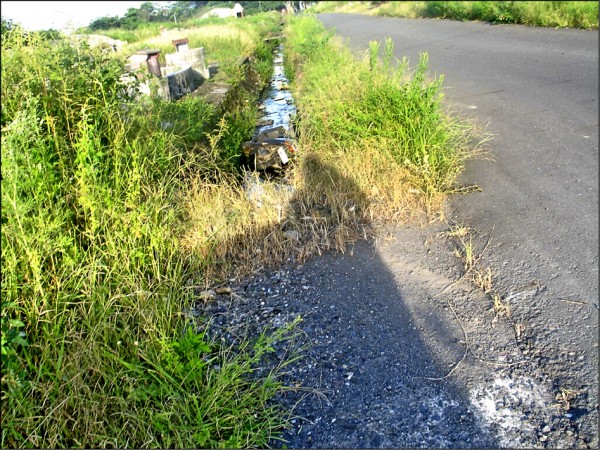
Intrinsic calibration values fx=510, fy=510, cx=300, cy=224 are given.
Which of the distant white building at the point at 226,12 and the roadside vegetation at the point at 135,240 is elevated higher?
the distant white building at the point at 226,12

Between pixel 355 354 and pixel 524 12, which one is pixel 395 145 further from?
pixel 524 12

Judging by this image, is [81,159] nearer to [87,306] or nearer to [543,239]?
[87,306]

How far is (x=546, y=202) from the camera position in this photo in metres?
3.83

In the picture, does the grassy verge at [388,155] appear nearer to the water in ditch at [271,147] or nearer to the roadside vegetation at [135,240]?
the roadside vegetation at [135,240]

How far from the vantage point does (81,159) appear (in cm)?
290

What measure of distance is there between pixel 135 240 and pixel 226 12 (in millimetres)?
15232

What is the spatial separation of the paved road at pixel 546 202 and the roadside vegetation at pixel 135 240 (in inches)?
19.2

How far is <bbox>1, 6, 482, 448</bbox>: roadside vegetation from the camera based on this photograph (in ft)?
7.36

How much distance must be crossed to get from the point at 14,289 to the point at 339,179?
9.58 feet

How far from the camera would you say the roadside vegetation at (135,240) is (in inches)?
88.3

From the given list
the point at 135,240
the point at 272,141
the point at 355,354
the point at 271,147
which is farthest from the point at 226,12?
the point at 355,354

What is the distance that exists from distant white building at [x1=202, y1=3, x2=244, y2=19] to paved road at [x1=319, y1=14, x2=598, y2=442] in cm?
997

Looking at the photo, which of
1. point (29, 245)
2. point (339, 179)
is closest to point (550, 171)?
point (339, 179)

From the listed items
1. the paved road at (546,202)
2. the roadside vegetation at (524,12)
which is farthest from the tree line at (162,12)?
the roadside vegetation at (524,12)
